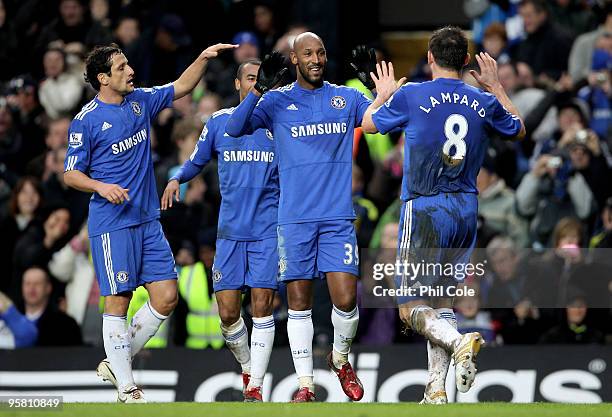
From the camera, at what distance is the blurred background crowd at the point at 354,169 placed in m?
14.8

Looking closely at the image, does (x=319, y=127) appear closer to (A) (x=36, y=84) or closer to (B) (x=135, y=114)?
(B) (x=135, y=114)

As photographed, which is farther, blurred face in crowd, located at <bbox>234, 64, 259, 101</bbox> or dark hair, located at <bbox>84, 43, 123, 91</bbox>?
blurred face in crowd, located at <bbox>234, 64, 259, 101</bbox>

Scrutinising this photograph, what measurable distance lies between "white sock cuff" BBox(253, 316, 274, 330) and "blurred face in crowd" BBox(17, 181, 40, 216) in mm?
5938

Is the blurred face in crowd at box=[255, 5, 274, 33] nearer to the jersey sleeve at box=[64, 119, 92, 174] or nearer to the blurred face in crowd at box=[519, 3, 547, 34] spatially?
the blurred face in crowd at box=[519, 3, 547, 34]

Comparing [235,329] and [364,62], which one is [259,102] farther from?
[235,329]

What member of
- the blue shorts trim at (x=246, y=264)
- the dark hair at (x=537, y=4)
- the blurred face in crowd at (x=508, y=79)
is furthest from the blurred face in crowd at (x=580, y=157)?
the blue shorts trim at (x=246, y=264)

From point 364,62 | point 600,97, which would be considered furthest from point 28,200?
point 364,62

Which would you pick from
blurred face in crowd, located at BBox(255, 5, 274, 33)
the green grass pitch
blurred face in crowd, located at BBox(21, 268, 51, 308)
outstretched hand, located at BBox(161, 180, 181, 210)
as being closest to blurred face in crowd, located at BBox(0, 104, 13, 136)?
blurred face in crowd, located at BBox(255, 5, 274, 33)

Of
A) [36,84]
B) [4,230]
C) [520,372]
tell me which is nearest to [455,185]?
[520,372]

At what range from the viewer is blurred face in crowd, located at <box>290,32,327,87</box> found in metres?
11.2

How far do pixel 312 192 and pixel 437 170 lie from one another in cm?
114

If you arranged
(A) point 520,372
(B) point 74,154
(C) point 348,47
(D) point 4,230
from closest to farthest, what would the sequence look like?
(B) point 74,154, (A) point 520,372, (D) point 4,230, (C) point 348,47

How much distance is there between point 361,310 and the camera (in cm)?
1509

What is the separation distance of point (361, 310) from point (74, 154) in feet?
15.4
